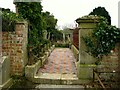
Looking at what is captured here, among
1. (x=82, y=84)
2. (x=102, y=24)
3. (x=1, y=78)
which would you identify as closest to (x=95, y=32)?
(x=102, y=24)

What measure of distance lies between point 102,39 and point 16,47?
2408mm

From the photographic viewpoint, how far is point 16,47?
22.2 ft

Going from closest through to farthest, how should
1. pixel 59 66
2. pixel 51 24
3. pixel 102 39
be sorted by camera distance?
pixel 102 39
pixel 59 66
pixel 51 24

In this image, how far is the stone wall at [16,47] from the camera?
265 inches

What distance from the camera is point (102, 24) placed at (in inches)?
259

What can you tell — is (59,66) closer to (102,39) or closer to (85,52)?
(85,52)

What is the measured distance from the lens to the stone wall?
6.72m

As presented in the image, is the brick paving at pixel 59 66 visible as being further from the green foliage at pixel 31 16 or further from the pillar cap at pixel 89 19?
the pillar cap at pixel 89 19

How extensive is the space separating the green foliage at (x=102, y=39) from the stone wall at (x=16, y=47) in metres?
1.79

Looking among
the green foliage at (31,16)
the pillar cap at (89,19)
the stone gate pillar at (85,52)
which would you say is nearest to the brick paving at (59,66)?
the green foliage at (31,16)

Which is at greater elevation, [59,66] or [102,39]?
[102,39]

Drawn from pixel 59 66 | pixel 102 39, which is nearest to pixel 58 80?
pixel 102 39

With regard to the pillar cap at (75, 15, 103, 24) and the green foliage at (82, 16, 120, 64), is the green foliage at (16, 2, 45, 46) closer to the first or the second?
the pillar cap at (75, 15, 103, 24)

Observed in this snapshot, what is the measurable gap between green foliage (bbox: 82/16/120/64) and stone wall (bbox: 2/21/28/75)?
1.79m
